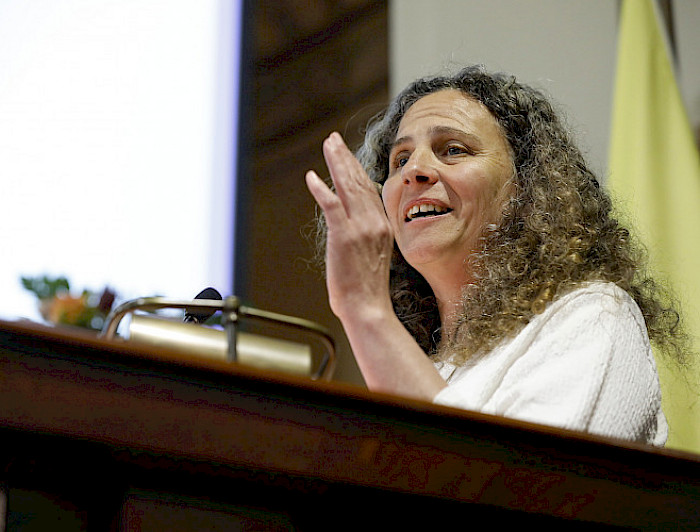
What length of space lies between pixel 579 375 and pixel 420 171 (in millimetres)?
593

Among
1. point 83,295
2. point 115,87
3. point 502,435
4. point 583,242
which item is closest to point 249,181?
point 115,87

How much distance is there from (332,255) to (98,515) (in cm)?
54

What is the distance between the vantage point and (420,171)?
167 cm

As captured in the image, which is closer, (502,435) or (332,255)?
(502,435)

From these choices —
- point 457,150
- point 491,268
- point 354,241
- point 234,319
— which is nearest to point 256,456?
point 234,319

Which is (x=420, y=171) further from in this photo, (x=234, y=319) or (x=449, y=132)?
(x=234, y=319)

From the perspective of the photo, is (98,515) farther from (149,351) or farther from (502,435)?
(502,435)

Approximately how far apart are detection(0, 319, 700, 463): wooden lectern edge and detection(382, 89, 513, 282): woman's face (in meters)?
0.82

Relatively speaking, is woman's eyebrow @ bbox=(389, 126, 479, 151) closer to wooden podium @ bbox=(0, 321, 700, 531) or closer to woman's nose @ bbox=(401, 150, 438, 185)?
woman's nose @ bbox=(401, 150, 438, 185)

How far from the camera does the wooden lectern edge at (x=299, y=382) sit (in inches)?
28.5

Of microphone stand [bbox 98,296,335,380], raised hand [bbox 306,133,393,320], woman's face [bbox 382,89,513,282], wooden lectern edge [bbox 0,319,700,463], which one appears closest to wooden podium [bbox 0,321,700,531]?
wooden lectern edge [bbox 0,319,700,463]

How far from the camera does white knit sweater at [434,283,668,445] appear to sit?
115 centimetres

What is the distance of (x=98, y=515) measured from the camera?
789 millimetres

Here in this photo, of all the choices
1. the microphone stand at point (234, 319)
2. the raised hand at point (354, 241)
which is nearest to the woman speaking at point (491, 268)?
the raised hand at point (354, 241)
